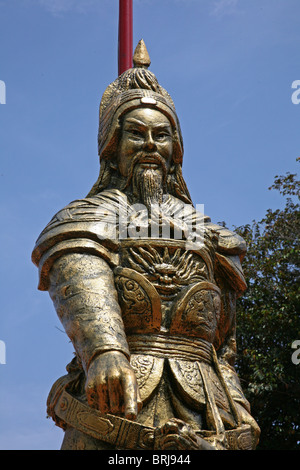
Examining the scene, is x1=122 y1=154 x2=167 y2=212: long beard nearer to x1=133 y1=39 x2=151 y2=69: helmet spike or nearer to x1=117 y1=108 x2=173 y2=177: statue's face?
x1=117 y1=108 x2=173 y2=177: statue's face

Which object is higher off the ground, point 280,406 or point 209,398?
point 280,406

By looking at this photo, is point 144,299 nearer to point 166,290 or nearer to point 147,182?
point 166,290

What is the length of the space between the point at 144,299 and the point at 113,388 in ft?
2.82

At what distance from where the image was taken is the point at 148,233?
5.67 meters

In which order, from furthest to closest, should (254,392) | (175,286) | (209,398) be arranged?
(254,392)
(175,286)
(209,398)

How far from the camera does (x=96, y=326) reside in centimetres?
496

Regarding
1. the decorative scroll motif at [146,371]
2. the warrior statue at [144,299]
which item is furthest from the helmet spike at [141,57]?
the decorative scroll motif at [146,371]

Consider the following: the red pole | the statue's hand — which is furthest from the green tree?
the statue's hand

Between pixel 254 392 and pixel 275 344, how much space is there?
895 mm

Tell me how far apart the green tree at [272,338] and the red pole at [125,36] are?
5.86 meters

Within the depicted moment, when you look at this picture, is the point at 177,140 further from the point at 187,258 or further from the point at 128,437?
the point at 128,437
